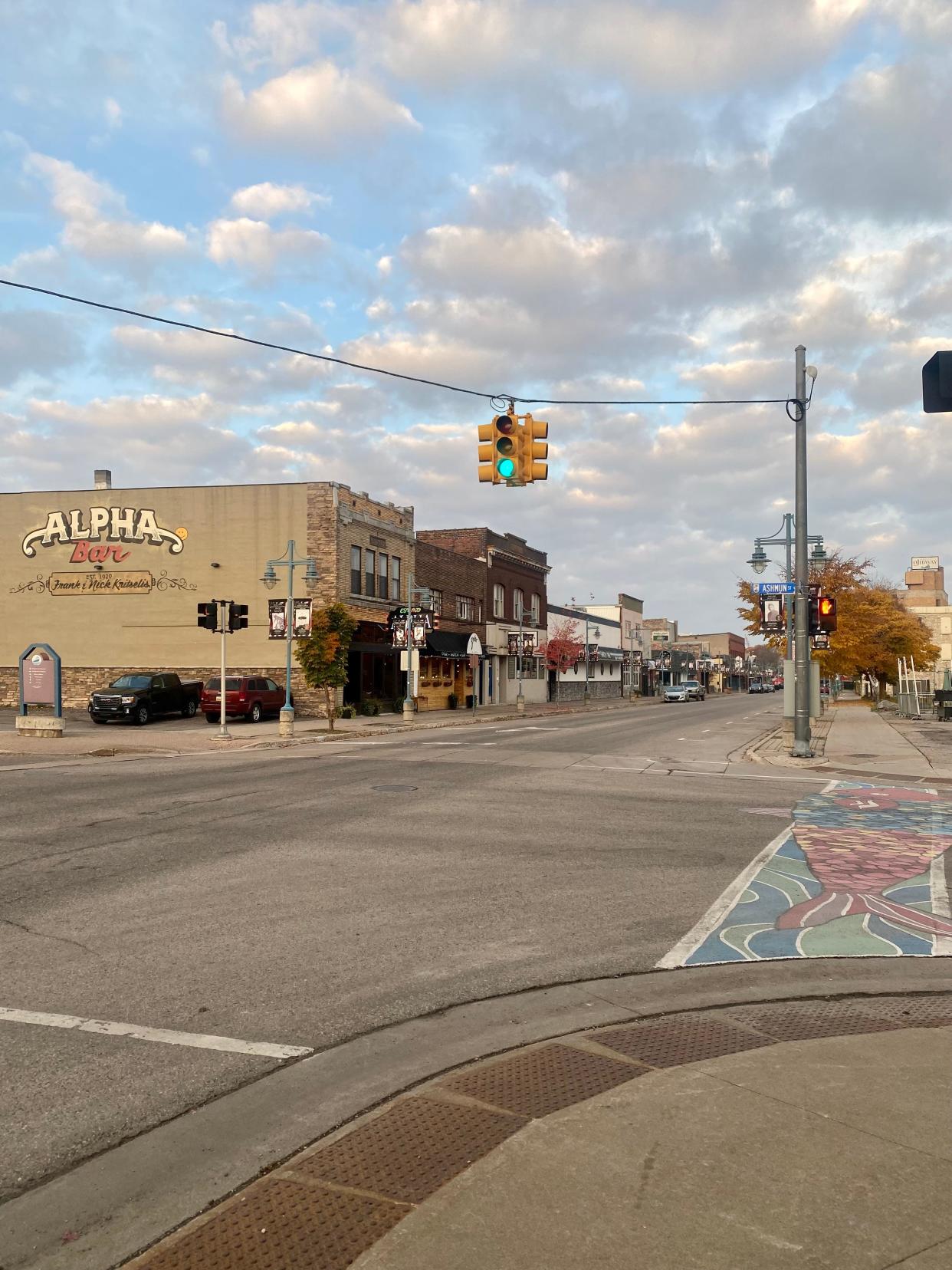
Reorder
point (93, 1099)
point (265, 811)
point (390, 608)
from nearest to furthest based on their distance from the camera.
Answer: point (93, 1099), point (265, 811), point (390, 608)

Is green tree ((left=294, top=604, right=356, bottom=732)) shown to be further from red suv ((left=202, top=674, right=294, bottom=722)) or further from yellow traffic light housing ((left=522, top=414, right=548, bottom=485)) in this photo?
yellow traffic light housing ((left=522, top=414, right=548, bottom=485))

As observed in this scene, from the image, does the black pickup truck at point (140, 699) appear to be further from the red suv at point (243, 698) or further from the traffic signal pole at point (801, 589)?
the traffic signal pole at point (801, 589)

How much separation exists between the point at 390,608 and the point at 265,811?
32.3 meters

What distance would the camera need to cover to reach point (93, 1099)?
4227 millimetres

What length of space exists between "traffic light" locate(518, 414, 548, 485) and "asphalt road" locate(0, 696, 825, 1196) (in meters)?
5.00

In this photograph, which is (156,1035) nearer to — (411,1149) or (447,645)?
(411,1149)

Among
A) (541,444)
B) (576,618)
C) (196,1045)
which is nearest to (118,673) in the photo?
(541,444)

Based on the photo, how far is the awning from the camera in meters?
47.9

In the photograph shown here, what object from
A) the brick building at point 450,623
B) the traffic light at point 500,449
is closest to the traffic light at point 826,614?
the traffic light at point 500,449

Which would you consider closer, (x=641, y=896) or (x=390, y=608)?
(x=641, y=896)

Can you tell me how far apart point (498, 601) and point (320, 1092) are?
2219 inches

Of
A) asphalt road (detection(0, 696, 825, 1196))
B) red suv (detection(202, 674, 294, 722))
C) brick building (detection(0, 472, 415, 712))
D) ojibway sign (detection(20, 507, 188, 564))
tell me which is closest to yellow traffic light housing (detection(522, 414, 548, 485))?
asphalt road (detection(0, 696, 825, 1196))

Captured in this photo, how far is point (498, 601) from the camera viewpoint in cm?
6050

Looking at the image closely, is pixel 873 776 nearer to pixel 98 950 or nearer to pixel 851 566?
pixel 98 950
